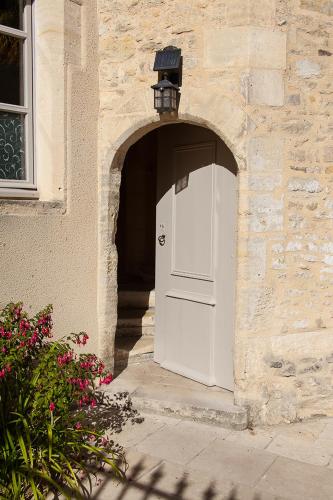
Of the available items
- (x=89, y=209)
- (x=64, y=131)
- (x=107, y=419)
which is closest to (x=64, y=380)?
(x=107, y=419)

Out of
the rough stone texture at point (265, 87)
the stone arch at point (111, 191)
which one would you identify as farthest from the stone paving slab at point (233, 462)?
the rough stone texture at point (265, 87)

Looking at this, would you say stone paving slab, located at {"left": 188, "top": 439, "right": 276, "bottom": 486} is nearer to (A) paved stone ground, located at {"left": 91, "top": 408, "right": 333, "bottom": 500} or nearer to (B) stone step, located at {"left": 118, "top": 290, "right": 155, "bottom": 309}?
(A) paved stone ground, located at {"left": 91, "top": 408, "right": 333, "bottom": 500}

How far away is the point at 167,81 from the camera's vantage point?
386cm

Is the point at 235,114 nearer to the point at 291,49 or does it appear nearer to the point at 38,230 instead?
the point at 291,49

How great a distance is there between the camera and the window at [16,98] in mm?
3854

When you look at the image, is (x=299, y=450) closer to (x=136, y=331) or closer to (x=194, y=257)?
(x=194, y=257)

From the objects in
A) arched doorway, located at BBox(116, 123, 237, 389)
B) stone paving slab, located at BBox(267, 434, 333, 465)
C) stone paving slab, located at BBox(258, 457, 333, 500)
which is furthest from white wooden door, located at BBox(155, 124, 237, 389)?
stone paving slab, located at BBox(258, 457, 333, 500)

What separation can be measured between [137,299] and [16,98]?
2638 mm

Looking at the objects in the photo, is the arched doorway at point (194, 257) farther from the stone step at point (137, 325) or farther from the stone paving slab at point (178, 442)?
the stone paving slab at point (178, 442)

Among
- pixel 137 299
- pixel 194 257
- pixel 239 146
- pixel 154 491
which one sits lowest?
pixel 154 491

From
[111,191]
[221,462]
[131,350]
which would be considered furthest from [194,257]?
[221,462]

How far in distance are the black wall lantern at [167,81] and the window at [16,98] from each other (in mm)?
1024

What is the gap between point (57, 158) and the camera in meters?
4.02

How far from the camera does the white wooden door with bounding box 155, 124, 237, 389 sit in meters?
4.27
